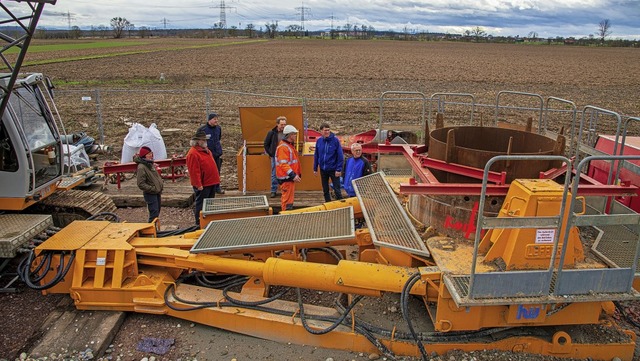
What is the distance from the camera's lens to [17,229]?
6023 millimetres

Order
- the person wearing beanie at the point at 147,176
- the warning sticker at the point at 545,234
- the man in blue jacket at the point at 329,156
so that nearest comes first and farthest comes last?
1. the warning sticker at the point at 545,234
2. the person wearing beanie at the point at 147,176
3. the man in blue jacket at the point at 329,156

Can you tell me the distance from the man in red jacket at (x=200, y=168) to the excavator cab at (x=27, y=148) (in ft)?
6.36

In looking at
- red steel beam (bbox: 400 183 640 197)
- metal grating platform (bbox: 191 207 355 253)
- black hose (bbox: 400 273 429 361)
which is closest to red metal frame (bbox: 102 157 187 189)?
metal grating platform (bbox: 191 207 355 253)

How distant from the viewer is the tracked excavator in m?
5.71

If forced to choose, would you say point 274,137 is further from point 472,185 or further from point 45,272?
point 472,185

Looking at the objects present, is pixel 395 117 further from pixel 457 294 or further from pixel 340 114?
pixel 457 294

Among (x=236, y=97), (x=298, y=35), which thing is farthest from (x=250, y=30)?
(x=236, y=97)

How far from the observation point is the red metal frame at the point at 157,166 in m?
9.27

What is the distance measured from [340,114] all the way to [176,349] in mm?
14269

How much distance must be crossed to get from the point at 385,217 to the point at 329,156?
2.86 metres

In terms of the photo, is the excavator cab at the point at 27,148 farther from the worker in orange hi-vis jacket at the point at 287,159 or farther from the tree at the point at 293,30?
the tree at the point at 293,30

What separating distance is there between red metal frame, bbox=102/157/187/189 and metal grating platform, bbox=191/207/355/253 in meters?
3.57

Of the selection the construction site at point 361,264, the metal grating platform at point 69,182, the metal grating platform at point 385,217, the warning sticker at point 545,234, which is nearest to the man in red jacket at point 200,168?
the construction site at point 361,264

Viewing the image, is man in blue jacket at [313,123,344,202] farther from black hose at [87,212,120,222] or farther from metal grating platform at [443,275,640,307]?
metal grating platform at [443,275,640,307]
